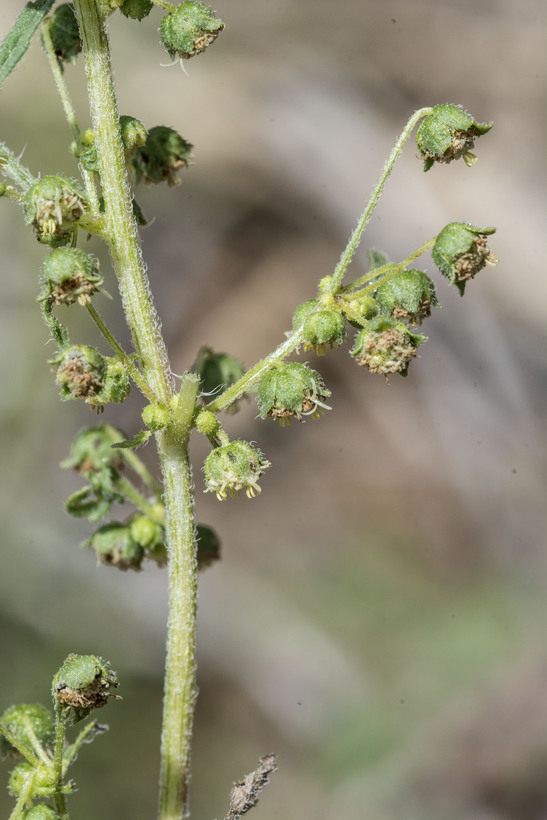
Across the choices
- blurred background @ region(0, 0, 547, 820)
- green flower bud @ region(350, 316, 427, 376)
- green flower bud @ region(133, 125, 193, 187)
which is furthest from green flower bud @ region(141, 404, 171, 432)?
blurred background @ region(0, 0, 547, 820)

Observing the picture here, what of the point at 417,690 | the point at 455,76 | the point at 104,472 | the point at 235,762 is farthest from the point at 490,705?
the point at 455,76

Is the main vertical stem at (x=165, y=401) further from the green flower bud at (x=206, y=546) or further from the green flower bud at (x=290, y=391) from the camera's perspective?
the green flower bud at (x=206, y=546)

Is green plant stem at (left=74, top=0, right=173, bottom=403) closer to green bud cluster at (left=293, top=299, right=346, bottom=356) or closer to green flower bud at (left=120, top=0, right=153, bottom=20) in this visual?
green flower bud at (left=120, top=0, right=153, bottom=20)

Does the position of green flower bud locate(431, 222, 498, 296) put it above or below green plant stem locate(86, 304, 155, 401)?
above

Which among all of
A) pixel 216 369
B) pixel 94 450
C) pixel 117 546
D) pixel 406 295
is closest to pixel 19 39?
pixel 406 295

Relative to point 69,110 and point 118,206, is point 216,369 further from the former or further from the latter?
point 69,110

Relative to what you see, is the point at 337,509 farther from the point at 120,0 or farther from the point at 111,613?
Result: the point at 120,0
